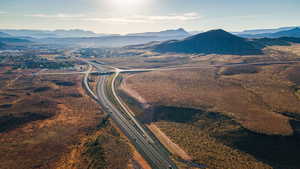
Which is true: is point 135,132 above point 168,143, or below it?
above

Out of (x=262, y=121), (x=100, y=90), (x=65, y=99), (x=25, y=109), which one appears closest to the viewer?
(x=262, y=121)

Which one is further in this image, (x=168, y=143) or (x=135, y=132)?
(x=135, y=132)

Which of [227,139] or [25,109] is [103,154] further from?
[25,109]

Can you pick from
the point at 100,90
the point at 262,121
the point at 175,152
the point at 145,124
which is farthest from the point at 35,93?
the point at 262,121

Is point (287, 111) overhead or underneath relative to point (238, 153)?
overhead

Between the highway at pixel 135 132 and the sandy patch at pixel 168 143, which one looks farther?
the sandy patch at pixel 168 143

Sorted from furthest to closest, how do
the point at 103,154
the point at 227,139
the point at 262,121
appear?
1. the point at 262,121
2. the point at 227,139
3. the point at 103,154

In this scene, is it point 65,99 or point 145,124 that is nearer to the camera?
point 145,124

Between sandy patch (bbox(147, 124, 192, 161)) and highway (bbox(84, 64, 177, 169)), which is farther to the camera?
sandy patch (bbox(147, 124, 192, 161))
